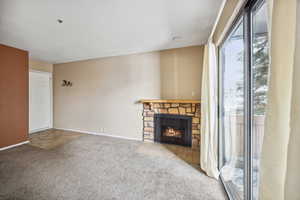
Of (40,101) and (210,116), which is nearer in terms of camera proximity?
(210,116)

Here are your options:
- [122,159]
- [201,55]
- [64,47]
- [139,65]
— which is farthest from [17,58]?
[201,55]

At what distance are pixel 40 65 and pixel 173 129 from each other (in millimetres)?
4968

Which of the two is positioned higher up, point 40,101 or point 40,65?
point 40,65

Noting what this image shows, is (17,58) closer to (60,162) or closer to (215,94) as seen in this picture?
(60,162)

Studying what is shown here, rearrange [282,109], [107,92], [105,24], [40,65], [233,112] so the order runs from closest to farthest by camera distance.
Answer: [282,109], [233,112], [105,24], [107,92], [40,65]

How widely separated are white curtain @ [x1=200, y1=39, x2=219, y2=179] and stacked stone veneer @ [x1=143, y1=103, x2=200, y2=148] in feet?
3.27

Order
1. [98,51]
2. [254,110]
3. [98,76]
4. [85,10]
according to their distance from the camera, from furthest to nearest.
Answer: [98,76] → [98,51] → [85,10] → [254,110]

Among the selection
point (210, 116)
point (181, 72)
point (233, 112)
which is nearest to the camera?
point (233, 112)

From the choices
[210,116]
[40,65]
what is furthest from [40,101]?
[210,116]

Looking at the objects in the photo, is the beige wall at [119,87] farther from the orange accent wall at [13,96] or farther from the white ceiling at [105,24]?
the orange accent wall at [13,96]

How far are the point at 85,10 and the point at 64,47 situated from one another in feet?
6.13

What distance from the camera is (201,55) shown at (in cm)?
313

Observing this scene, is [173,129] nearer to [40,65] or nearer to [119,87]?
[119,87]

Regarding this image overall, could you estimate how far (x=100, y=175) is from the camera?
6.73ft
